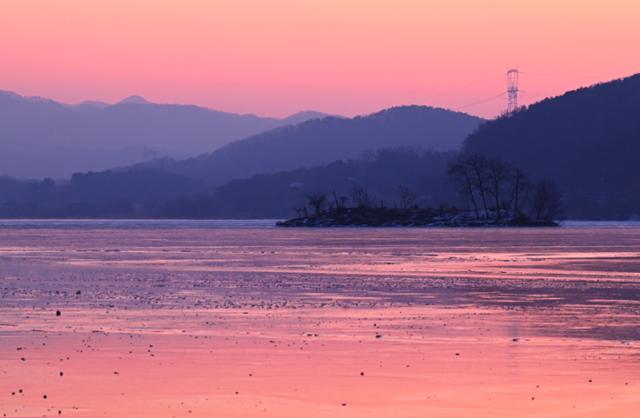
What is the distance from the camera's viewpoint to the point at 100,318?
3145 centimetres

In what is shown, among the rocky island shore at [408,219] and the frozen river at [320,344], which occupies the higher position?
the rocky island shore at [408,219]

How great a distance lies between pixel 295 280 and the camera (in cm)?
4659

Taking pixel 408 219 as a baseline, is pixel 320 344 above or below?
below

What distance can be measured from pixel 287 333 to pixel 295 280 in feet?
60.0

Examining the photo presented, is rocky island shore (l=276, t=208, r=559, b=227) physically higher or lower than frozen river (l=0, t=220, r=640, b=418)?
higher

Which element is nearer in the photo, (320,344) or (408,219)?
(320,344)

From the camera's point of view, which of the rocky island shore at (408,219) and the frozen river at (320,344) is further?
the rocky island shore at (408,219)

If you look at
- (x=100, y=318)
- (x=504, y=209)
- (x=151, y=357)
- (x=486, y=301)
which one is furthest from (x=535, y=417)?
(x=504, y=209)

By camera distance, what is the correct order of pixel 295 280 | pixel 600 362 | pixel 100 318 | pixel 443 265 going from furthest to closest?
pixel 443 265 < pixel 295 280 < pixel 100 318 < pixel 600 362

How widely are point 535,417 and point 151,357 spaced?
8.50m

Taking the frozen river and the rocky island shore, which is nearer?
the frozen river

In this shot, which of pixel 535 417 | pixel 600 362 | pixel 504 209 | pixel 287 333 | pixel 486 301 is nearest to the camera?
pixel 535 417

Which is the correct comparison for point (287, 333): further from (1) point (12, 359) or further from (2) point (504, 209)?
(2) point (504, 209)

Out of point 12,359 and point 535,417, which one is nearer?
point 535,417
